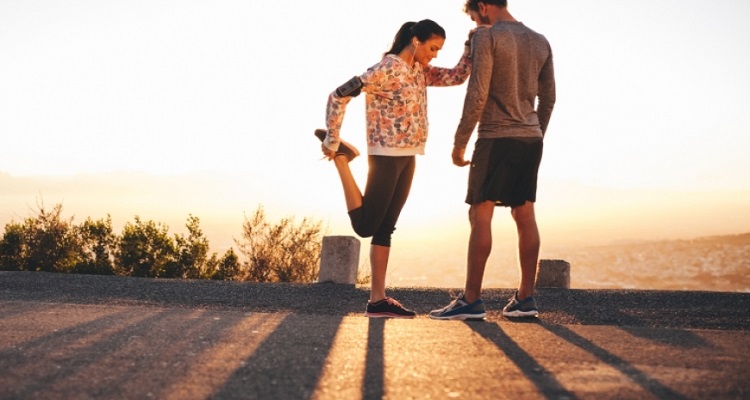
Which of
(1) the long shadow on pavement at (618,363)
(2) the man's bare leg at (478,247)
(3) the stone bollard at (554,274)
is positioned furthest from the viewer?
(3) the stone bollard at (554,274)

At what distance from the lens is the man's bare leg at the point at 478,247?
5219 millimetres

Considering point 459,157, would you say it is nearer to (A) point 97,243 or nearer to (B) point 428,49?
(B) point 428,49

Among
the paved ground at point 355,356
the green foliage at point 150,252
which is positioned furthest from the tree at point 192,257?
the paved ground at point 355,356

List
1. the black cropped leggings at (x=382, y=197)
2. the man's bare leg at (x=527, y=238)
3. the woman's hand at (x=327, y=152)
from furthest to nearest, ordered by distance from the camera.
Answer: the woman's hand at (x=327, y=152)
the black cropped leggings at (x=382, y=197)
the man's bare leg at (x=527, y=238)

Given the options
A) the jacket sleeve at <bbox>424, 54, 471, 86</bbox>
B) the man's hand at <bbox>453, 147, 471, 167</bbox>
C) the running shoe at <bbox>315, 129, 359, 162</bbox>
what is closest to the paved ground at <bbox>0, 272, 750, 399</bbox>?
the man's hand at <bbox>453, 147, 471, 167</bbox>

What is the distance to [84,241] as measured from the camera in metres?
11.7

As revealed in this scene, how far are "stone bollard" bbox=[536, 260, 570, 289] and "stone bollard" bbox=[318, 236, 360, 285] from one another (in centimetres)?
208

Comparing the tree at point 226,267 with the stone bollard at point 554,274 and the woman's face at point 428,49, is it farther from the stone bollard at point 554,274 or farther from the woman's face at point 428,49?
the woman's face at point 428,49

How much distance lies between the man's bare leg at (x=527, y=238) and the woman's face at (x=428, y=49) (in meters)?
1.27

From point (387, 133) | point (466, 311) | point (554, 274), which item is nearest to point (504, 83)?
point (387, 133)

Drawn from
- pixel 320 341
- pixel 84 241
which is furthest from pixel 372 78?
pixel 84 241

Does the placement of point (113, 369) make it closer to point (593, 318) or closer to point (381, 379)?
point (381, 379)

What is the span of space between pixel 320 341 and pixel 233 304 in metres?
3.26

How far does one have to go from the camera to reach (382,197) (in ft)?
18.2
